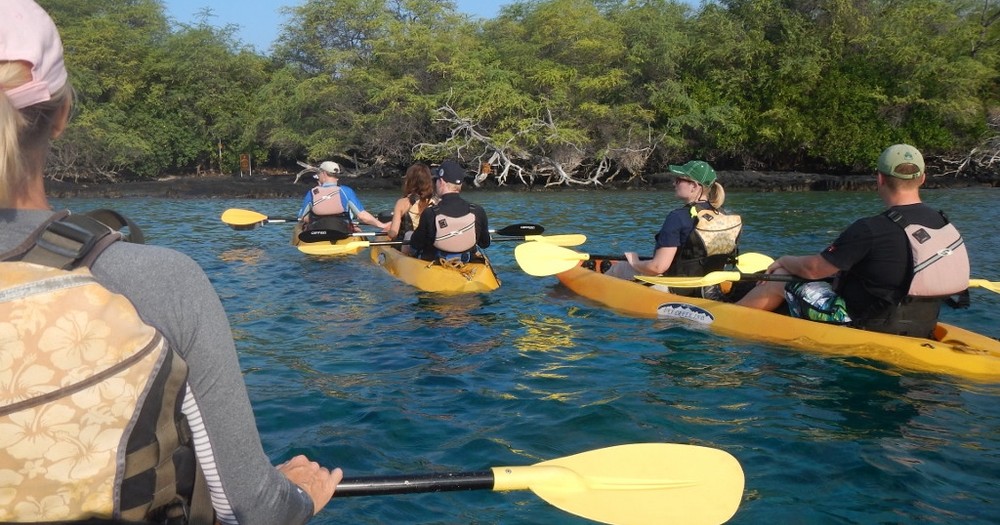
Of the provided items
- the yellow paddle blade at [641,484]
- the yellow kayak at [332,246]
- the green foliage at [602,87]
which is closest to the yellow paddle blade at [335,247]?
the yellow kayak at [332,246]

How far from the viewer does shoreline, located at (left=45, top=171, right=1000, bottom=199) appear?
88.2 feet

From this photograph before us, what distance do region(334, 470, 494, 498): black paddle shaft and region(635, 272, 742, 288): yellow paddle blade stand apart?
4.22m

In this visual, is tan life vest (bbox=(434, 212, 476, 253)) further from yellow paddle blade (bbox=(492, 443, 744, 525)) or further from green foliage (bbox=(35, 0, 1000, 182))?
green foliage (bbox=(35, 0, 1000, 182))

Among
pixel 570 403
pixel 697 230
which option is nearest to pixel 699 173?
pixel 697 230

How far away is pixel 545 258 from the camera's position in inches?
297

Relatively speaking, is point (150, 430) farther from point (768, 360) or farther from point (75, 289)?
point (768, 360)

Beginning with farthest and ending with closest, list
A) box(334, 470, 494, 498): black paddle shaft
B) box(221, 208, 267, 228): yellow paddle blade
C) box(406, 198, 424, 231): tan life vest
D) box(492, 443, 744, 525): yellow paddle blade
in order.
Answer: box(221, 208, 267, 228): yellow paddle blade, box(406, 198, 424, 231): tan life vest, box(492, 443, 744, 525): yellow paddle blade, box(334, 470, 494, 498): black paddle shaft

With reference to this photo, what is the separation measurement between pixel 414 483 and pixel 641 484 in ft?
2.64

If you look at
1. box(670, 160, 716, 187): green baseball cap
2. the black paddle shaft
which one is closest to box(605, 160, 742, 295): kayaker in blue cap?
box(670, 160, 716, 187): green baseball cap

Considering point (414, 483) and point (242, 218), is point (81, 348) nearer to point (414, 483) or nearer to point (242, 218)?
point (414, 483)

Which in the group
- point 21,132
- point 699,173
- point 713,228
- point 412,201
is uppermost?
point 21,132

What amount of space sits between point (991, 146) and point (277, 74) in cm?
2779

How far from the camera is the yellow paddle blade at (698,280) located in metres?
6.43

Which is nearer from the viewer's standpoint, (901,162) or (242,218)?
(901,162)
